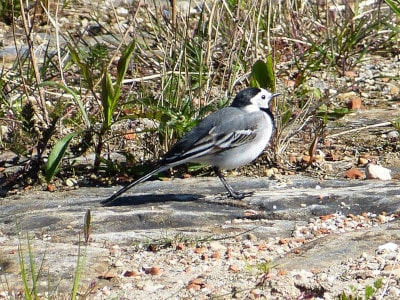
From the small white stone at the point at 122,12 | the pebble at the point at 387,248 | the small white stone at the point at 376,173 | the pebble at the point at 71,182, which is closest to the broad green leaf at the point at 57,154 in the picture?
the pebble at the point at 71,182

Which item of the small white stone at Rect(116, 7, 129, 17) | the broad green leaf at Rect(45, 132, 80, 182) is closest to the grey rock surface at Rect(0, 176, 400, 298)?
the broad green leaf at Rect(45, 132, 80, 182)

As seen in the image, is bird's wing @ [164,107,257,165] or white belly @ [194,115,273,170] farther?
white belly @ [194,115,273,170]

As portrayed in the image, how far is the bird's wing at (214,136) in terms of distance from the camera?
18.3 feet

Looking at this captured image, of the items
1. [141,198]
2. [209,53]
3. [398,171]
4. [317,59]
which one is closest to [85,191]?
[141,198]

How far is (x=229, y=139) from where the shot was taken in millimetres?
5852

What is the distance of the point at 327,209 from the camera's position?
520cm

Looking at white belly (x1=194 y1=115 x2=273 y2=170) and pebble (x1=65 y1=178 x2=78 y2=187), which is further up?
white belly (x1=194 y1=115 x2=273 y2=170)

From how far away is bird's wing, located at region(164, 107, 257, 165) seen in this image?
5590mm

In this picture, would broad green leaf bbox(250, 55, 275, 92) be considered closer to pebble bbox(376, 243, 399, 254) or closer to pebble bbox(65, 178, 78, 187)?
pebble bbox(65, 178, 78, 187)

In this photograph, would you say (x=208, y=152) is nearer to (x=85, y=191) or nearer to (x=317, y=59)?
(x=85, y=191)

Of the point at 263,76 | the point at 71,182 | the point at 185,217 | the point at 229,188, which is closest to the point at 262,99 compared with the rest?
the point at 263,76

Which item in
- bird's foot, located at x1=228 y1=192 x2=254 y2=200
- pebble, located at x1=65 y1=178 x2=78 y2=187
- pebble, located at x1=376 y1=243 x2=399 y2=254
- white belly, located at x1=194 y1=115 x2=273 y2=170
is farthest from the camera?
pebble, located at x1=65 y1=178 x2=78 y2=187

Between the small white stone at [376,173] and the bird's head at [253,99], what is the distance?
2.63 ft

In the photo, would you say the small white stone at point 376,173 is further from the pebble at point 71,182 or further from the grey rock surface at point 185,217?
the pebble at point 71,182
